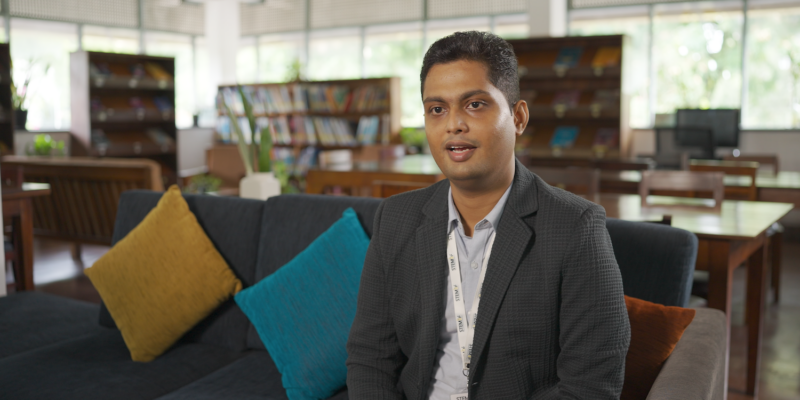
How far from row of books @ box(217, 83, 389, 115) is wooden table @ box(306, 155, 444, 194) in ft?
10.5

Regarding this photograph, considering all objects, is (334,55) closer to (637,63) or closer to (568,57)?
(568,57)

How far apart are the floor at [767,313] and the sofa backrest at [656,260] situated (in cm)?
132

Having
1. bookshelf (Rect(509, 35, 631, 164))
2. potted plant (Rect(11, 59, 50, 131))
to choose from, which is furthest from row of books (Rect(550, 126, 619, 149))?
potted plant (Rect(11, 59, 50, 131))

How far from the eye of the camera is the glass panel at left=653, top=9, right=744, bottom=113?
23.3 feet

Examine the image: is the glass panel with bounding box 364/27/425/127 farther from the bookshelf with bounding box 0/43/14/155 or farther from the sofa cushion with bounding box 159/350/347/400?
the sofa cushion with bounding box 159/350/347/400

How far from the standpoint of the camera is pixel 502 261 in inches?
44.7

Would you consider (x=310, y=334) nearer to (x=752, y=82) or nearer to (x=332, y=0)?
(x=752, y=82)

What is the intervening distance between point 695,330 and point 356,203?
1027 mm

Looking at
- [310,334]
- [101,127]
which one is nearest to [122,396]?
[310,334]

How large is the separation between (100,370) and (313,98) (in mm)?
6682

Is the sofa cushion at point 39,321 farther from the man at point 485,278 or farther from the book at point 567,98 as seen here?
the book at point 567,98

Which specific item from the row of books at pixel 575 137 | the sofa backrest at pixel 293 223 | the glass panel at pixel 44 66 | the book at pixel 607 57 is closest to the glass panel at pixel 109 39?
the glass panel at pixel 44 66

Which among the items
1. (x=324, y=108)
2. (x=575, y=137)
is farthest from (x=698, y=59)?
(x=324, y=108)

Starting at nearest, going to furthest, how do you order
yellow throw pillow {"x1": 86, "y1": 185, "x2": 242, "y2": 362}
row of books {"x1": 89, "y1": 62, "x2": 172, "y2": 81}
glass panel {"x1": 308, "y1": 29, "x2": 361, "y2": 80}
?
yellow throw pillow {"x1": 86, "y1": 185, "x2": 242, "y2": 362} < row of books {"x1": 89, "y1": 62, "x2": 172, "y2": 81} < glass panel {"x1": 308, "y1": 29, "x2": 361, "y2": 80}
